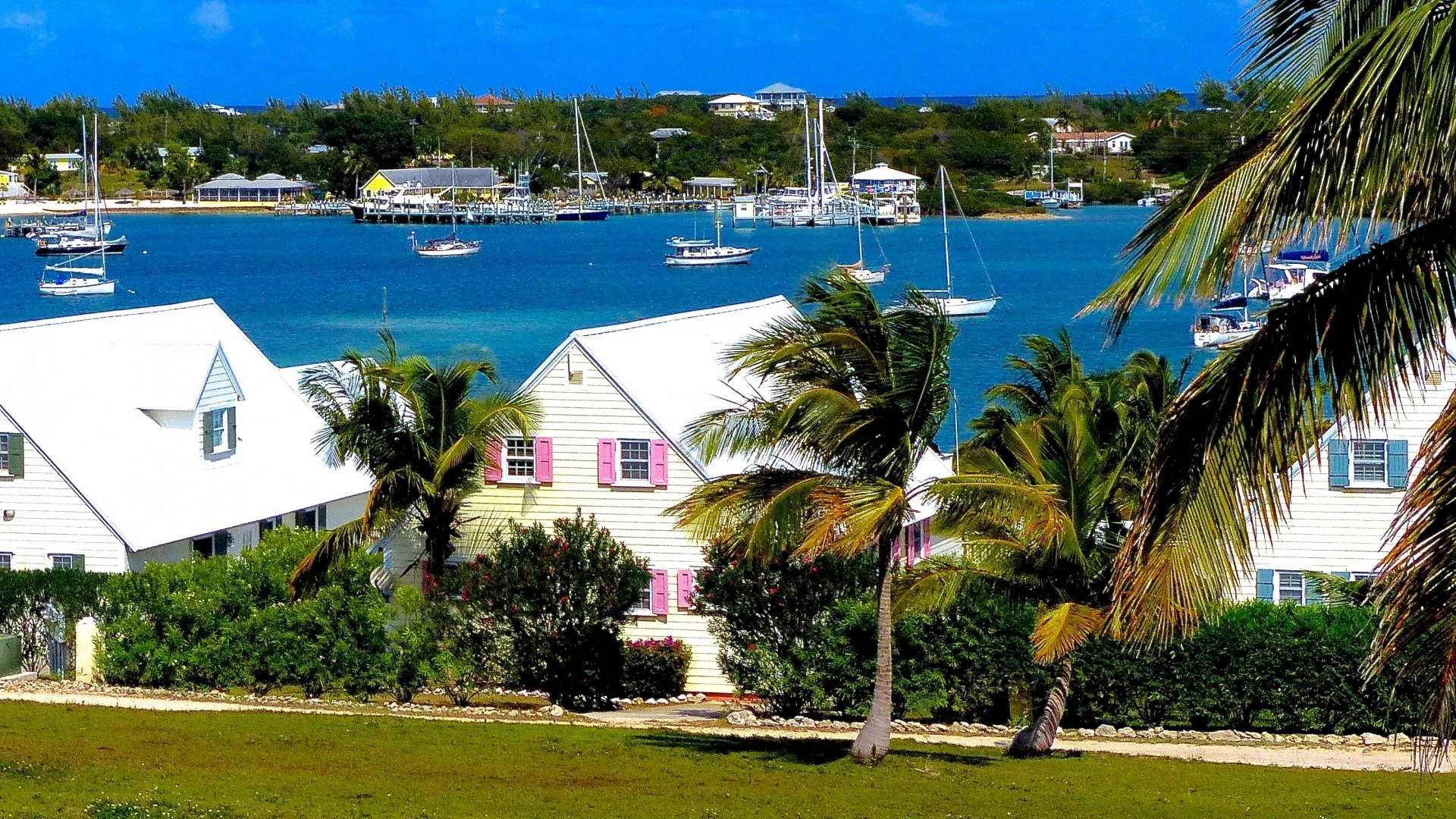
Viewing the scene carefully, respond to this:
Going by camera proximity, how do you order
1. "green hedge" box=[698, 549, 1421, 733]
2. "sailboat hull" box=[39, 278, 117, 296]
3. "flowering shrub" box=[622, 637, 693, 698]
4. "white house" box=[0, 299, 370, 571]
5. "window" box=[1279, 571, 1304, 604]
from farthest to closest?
"sailboat hull" box=[39, 278, 117, 296] < "white house" box=[0, 299, 370, 571] < "window" box=[1279, 571, 1304, 604] < "flowering shrub" box=[622, 637, 693, 698] < "green hedge" box=[698, 549, 1421, 733]

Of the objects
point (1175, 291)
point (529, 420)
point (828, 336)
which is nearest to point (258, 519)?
point (529, 420)

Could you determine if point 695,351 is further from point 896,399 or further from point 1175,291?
point 1175,291

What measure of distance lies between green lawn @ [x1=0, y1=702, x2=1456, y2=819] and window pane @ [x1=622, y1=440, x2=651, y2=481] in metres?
9.06

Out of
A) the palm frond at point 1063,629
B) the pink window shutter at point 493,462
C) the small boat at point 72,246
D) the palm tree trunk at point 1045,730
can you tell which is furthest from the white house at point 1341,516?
the small boat at point 72,246

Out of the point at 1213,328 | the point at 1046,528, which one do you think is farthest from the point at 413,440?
the point at 1213,328

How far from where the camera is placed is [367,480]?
4350 cm

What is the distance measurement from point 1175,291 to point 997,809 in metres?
12.8

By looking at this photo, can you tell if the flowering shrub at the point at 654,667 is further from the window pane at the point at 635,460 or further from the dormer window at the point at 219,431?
the dormer window at the point at 219,431

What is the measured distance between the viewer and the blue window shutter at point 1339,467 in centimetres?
3441

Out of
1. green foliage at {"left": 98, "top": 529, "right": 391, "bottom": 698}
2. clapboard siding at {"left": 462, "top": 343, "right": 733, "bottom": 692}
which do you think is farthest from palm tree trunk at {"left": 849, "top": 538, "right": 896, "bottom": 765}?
green foliage at {"left": 98, "top": 529, "right": 391, "bottom": 698}

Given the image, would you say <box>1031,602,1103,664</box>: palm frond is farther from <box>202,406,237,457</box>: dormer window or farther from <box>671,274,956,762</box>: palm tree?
<box>202,406,237,457</box>: dormer window

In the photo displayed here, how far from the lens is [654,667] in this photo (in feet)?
110

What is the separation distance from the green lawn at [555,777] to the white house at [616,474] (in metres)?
7.90

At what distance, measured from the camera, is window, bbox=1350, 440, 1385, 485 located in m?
34.3
